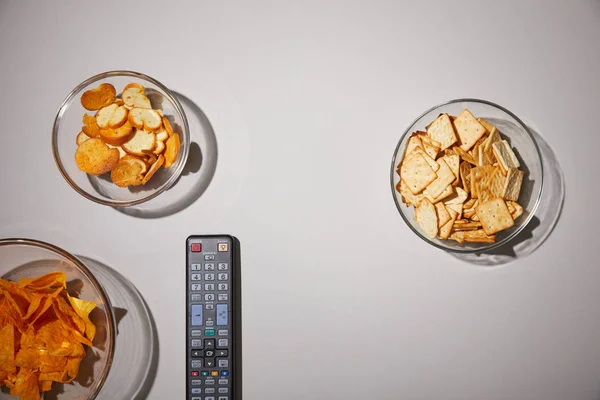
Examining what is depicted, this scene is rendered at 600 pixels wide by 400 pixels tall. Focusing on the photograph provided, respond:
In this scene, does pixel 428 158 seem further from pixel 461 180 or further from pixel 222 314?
pixel 222 314

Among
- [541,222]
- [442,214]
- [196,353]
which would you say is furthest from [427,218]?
[196,353]

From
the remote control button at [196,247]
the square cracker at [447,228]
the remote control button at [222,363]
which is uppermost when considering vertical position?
the square cracker at [447,228]

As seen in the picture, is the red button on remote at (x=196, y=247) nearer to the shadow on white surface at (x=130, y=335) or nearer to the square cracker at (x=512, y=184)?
the shadow on white surface at (x=130, y=335)

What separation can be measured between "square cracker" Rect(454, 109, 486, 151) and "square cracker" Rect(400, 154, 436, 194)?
3.3 inches

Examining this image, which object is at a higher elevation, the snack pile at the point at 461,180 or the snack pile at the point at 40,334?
the snack pile at the point at 461,180

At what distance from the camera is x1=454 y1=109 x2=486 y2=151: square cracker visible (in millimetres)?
868

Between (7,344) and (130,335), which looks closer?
(7,344)

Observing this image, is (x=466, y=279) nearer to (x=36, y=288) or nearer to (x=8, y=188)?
(x=36, y=288)

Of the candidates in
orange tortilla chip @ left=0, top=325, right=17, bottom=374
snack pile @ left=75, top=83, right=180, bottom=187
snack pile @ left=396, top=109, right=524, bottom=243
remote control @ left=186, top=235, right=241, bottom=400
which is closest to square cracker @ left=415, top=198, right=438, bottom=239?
snack pile @ left=396, top=109, right=524, bottom=243

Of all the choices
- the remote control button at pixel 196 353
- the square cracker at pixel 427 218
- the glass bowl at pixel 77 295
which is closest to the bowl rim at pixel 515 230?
the square cracker at pixel 427 218

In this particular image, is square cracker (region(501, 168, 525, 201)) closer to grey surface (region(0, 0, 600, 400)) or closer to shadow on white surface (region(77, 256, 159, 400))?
grey surface (region(0, 0, 600, 400))

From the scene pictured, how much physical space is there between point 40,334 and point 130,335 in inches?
6.4

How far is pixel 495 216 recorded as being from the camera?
843 mm

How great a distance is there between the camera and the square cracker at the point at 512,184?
85cm
